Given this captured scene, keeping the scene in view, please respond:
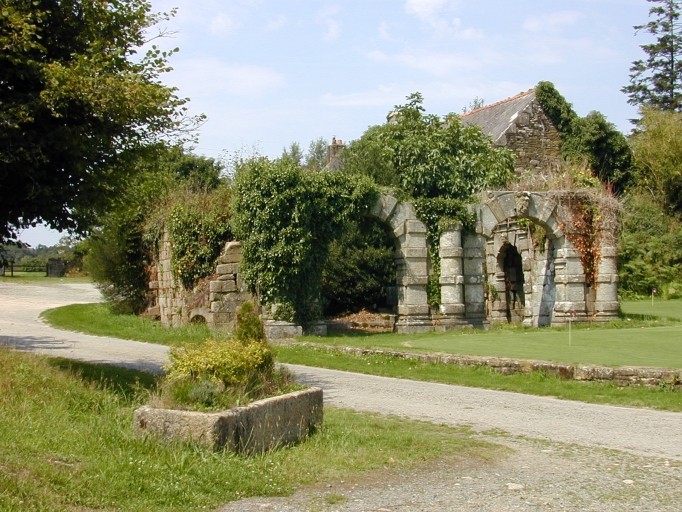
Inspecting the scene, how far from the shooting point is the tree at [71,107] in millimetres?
9367

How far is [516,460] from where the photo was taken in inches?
284

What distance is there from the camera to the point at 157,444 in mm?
6508

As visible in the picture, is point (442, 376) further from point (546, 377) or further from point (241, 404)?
point (241, 404)

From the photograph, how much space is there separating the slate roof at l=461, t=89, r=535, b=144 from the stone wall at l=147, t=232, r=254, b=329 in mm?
16057

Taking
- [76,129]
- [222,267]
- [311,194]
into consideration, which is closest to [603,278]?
[311,194]

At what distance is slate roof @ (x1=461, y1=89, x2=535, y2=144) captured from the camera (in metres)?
33.8

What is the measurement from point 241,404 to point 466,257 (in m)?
14.3

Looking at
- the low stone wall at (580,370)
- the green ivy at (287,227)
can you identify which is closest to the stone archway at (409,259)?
the green ivy at (287,227)

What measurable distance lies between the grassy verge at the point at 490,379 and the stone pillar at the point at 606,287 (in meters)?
8.93

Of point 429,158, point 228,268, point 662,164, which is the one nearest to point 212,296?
point 228,268

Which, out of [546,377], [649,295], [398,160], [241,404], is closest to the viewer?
[241,404]

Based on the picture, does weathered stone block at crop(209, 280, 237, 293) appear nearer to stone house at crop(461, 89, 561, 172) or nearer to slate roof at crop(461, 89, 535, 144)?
slate roof at crop(461, 89, 535, 144)

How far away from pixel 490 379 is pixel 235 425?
6.49 metres

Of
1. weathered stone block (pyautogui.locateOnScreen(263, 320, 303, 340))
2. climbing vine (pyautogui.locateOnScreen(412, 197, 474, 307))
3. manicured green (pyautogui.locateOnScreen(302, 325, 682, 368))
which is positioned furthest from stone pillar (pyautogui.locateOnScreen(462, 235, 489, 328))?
weathered stone block (pyautogui.locateOnScreen(263, 320, 303, 340))
